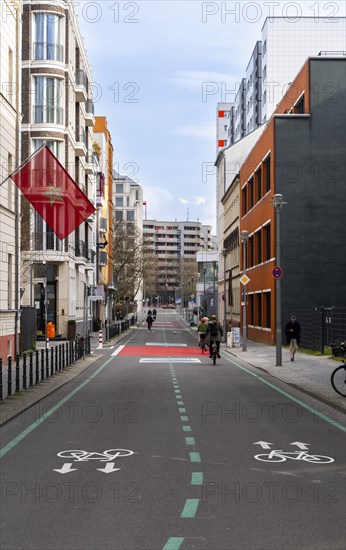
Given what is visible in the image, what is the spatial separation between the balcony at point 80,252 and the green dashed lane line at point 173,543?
166 ft

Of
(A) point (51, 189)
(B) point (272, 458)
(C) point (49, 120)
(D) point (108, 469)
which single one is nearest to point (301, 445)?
(B) point (272, 458)

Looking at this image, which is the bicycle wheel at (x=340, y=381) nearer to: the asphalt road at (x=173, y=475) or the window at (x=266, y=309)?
the asphalt road at (x=173, y=475)

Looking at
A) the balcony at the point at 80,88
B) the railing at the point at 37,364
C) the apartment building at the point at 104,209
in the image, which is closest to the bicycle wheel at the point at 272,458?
the railing at the point at 37,364

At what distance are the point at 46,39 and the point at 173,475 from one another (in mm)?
45759

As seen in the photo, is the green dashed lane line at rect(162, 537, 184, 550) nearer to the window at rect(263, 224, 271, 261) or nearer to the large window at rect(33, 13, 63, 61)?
the window at rect(263, 224, 271, 261)

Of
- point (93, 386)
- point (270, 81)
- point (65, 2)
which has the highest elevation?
point (270, 81)

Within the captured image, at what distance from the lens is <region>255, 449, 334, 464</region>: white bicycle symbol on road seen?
9992 mm

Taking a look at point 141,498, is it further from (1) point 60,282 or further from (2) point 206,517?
(1) point 60,282

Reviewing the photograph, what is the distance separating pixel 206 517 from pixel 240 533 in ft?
1.87

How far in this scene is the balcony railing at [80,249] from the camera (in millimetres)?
57638

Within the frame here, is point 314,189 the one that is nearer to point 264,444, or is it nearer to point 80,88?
point 80,88

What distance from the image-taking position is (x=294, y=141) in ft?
147

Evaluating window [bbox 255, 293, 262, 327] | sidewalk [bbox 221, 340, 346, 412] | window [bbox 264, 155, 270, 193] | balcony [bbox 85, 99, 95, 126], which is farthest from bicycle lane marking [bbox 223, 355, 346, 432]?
balcony [bbox 85, 99, 95, 126]

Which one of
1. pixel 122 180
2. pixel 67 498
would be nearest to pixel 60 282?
pixel 67 498
